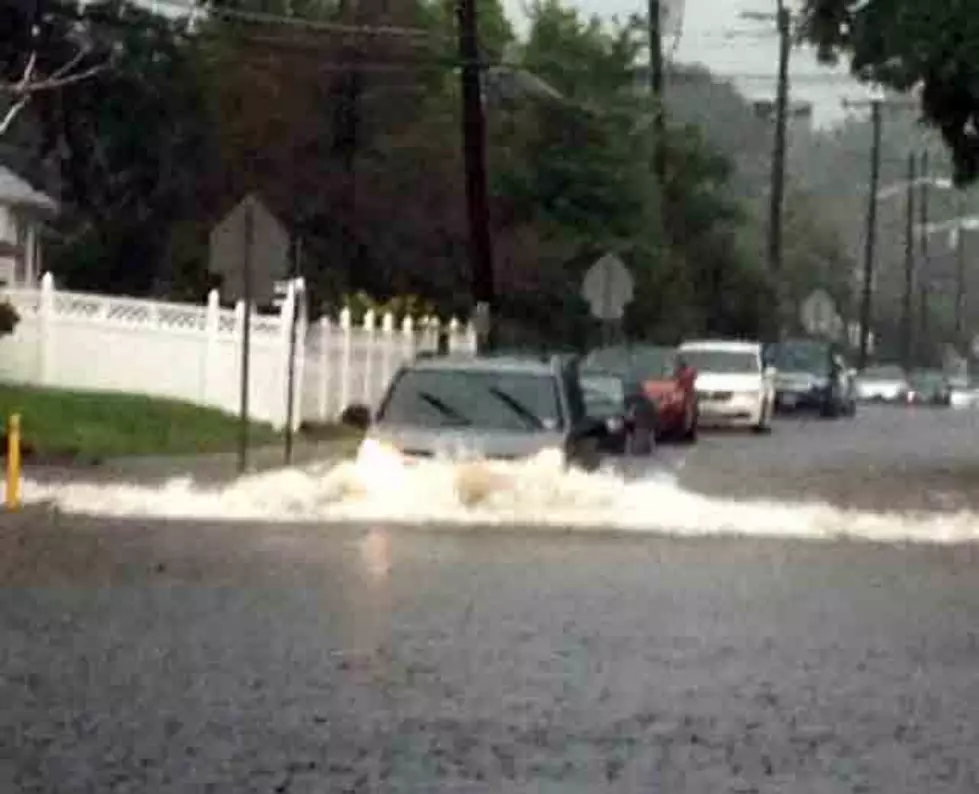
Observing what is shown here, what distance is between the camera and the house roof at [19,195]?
209ft

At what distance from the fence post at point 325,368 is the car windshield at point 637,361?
14.8ft

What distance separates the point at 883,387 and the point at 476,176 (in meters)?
52.1

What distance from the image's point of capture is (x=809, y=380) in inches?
2916

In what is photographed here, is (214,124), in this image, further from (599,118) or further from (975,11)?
(975,11)

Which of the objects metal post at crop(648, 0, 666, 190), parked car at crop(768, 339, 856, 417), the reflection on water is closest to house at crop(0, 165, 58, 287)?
metal post at crop(648, 0, 666, 190)

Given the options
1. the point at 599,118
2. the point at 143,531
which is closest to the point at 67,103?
the point at 599,118

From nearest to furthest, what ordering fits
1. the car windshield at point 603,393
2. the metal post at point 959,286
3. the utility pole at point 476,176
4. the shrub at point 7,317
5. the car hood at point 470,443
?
the car hood at point 470,443 → the car windshield at point 603,393 → the shrub at point 7,317 → the utility pole at point 476,176 → the metal post at point 959,286

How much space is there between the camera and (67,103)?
56969mm

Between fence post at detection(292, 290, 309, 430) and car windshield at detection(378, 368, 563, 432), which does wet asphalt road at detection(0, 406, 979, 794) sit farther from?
fence post at detection(292, 290, 309, 430)

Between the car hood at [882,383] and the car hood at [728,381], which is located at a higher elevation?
the car hood at [728,381]

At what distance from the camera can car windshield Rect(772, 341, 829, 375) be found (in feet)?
245

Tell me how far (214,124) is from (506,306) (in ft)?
28.6

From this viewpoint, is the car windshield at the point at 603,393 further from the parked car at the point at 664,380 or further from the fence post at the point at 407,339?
the fence post at the point at 407,339

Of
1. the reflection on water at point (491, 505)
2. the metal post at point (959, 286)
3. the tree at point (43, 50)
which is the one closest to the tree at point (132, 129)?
the tree at point (43, 50)
